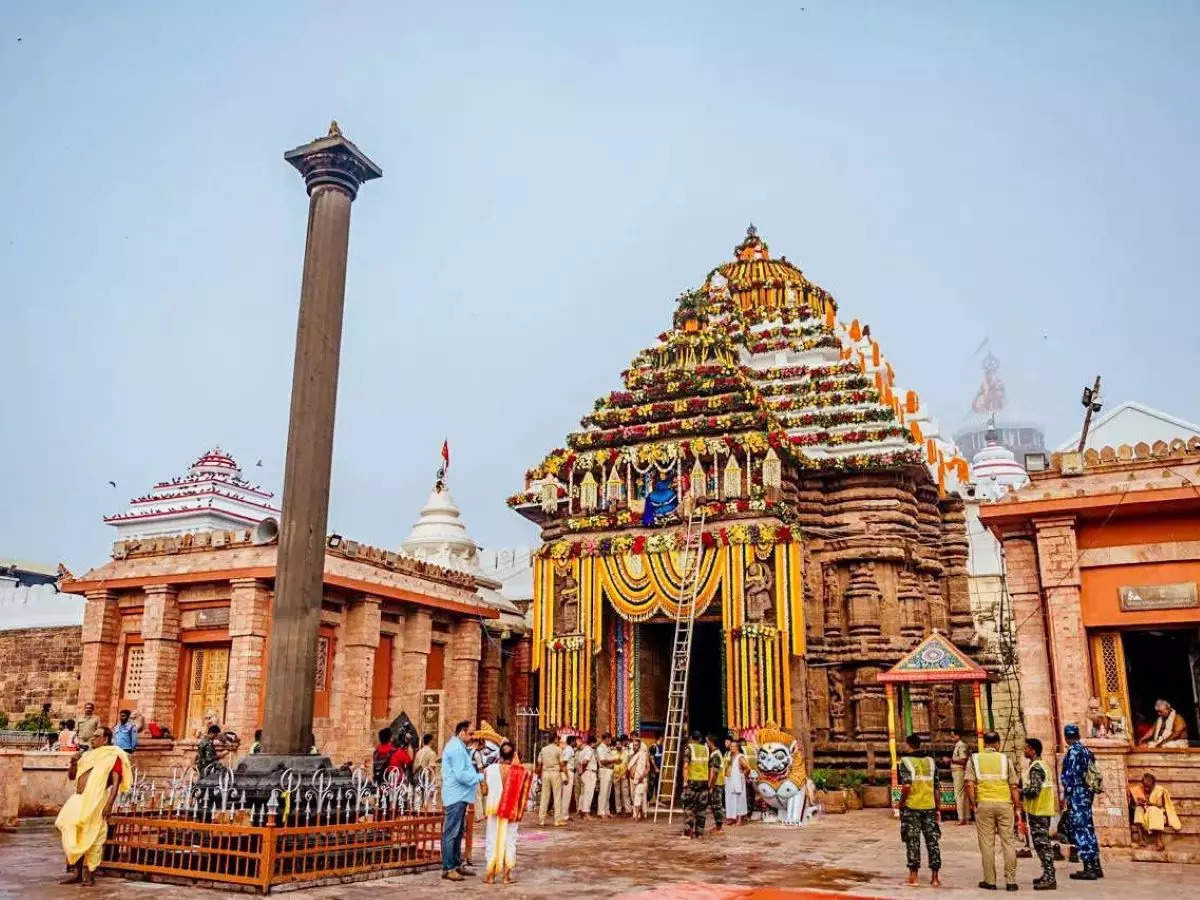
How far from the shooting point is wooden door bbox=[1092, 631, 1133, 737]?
48.2 feet

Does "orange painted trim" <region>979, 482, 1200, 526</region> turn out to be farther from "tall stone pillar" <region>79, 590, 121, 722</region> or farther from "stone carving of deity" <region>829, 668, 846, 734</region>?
"tall stone pillar" <region>79, 590, 121, 722</region>

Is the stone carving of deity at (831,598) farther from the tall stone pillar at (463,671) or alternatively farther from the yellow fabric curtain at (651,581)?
the tall stone pillar at (463,671)

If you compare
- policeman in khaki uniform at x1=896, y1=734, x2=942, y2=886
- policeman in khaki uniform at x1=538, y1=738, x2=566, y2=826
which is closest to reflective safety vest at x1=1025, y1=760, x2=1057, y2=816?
policeman in khaki uniform at x1=896, y1=734, x2=942, y2=886

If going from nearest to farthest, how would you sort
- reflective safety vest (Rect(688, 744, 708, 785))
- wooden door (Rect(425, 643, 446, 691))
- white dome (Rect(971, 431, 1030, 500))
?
reflective safety vest (Rect(688, 744, 708, 785)), wooden door (Rect(425, 643, 446, 691)), white dome (Rect(971, 431, 1030, 500))

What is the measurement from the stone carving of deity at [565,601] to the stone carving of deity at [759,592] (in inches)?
155

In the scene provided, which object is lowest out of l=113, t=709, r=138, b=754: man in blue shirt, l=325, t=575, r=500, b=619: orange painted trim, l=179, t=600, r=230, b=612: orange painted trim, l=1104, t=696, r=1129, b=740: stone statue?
l=113, t=709, r=138, b=754: man in blue shirt

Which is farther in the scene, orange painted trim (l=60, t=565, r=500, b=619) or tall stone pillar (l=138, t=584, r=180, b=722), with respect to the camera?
tall stone pillar (l=138, t=584, r=180, b=722)

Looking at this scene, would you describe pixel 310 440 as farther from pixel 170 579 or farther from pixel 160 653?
pixel 160 653

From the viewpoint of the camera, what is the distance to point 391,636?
22.1 metres

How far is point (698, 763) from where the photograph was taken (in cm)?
1653

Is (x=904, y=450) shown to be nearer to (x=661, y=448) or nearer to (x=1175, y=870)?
(x=661, y=448)

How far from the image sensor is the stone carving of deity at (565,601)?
2356 centimetres

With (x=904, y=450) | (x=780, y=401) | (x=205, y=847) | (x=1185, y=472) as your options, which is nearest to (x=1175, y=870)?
(x=1185, y=472)

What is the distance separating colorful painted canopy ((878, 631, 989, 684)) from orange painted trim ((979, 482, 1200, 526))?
13.4ft
